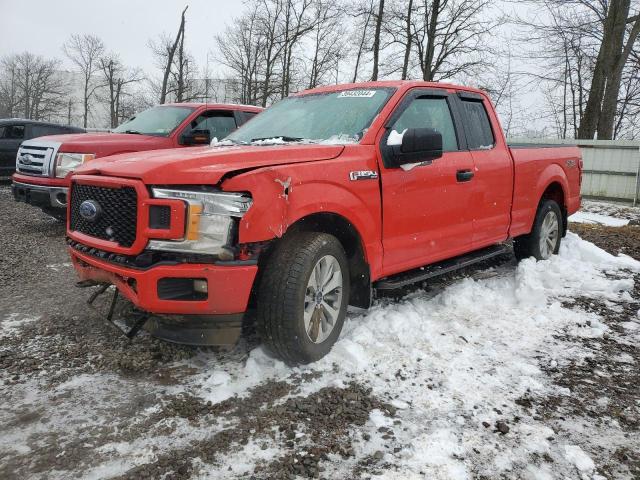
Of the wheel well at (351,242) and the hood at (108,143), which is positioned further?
the hood at (108,143)

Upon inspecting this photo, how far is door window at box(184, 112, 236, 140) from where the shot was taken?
7.54 m

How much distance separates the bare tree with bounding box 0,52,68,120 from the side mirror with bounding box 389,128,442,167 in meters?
61.8

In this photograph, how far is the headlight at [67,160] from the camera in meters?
6.68

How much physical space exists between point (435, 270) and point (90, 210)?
269cm

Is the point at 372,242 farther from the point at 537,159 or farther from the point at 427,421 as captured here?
the point at 537,159

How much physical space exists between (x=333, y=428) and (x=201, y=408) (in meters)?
0.73

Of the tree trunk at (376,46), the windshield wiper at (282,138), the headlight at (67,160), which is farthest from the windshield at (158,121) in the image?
the tree trunk at (376,46)

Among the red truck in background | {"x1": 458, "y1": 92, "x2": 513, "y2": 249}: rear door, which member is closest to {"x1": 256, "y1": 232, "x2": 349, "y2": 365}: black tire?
{"x1": 458, "y1": 92, "x2": 513, "y2": 249}: rear door

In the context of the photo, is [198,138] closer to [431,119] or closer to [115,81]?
[431,119]

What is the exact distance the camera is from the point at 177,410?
2.58m

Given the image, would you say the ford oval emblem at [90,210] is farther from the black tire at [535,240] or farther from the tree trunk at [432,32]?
the tree trunk at [432,32]

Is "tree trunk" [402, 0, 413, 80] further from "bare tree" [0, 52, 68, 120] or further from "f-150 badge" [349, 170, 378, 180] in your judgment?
"bare tree" [0, 52, 68, 120]

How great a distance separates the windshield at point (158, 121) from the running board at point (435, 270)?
490cm

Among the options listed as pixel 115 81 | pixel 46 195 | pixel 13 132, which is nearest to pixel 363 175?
pixel 46 195
